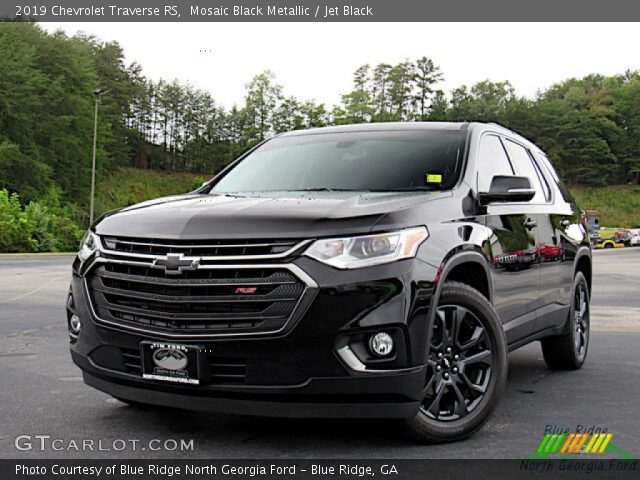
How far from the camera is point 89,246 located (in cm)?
437

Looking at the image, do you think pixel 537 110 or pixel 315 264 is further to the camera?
pixel 537 110

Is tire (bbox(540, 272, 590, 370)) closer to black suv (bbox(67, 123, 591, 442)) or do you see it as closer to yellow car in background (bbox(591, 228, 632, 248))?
black suv (bbox(67, 123, 591, 442))

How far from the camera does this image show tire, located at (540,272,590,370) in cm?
646

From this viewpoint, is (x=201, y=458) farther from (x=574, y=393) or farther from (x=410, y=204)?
(x=574, y=393)

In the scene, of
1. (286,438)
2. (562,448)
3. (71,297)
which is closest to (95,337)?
(71,297)

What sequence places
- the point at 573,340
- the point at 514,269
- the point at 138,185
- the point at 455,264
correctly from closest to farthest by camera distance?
→ the point at 455,264
the point at 514,269
the point at 573,340
the point at 138,185

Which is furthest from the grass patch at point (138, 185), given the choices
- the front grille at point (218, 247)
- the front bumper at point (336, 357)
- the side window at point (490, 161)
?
the front bumper at point (336, 357)

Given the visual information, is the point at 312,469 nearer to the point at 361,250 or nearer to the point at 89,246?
the point at 361,250

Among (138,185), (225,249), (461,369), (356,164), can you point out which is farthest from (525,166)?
(138,185)

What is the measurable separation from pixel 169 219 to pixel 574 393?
3.32 metres

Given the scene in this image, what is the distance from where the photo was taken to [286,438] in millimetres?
4250

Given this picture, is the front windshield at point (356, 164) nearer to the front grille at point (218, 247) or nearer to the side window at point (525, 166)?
the side window at point (525, 166)

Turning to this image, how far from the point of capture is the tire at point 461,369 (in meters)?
4.09

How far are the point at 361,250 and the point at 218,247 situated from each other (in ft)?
2.24
